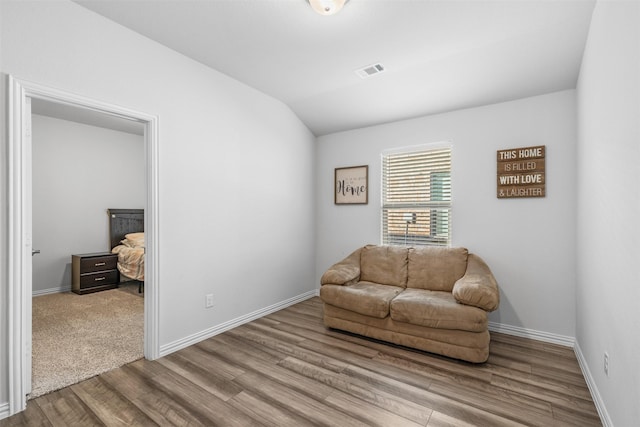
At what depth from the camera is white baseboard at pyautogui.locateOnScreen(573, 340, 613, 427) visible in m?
1.76

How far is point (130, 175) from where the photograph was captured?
5754 mm

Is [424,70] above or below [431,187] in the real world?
above

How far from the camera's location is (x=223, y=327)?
10.6 ft

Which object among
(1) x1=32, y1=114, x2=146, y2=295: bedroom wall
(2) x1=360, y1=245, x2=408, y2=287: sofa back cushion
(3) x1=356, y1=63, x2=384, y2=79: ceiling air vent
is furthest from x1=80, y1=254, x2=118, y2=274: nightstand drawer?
(3) x1=356, y1=63, x2=384, y2=79: ceiling air vent

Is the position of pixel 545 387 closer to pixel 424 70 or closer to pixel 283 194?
pixel 424 70

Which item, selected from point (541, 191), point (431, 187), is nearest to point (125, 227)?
point (431, 187)

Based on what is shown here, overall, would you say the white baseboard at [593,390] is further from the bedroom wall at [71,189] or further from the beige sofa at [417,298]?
the bedroom wall at [71,189]

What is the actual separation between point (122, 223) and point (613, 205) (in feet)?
21.9

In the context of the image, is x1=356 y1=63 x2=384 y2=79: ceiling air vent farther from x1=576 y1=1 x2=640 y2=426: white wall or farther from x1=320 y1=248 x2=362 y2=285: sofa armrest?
x1=320 y1=248 x2=362 y2=285: sofa armrest

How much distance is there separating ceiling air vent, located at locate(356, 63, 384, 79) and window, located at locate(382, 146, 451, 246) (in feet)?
3.99

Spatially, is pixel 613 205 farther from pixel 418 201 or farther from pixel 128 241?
pixel 128 241

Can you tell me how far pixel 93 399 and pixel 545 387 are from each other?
3.22 m

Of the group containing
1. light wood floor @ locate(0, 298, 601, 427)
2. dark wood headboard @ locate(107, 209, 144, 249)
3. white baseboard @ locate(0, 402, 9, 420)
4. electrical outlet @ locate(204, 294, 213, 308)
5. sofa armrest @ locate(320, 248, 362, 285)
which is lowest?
light wood floor @ locate(0, 298, 601, 427)

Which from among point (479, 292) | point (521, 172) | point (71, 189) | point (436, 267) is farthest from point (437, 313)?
point (71, 189)
